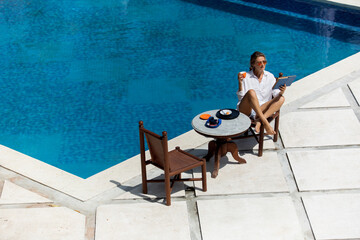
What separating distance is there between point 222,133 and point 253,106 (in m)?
0.78

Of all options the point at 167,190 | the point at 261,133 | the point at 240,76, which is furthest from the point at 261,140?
the point at 167,190

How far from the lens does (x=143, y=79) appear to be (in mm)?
11141

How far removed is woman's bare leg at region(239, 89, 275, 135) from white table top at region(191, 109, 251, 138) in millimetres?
201

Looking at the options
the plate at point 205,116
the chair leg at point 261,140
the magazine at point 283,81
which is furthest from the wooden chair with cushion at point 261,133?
the plate at point 205,116

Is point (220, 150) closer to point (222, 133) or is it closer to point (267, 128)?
point (222, 133)

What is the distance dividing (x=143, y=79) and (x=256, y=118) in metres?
3.93

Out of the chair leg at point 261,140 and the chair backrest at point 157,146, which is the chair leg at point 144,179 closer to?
the chair backrest at point 157,146

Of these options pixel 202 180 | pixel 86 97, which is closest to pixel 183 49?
pixel 86 97

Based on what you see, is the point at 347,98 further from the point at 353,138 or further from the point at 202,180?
the point at 202,180

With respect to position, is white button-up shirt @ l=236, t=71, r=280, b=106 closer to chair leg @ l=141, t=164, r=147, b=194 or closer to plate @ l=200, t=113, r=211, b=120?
plate @ l=200, t=113, r=211, b=120

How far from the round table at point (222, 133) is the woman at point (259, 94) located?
24cm

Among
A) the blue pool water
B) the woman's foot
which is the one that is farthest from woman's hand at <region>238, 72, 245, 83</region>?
the blue pool water

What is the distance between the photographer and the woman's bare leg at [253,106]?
7.54 metres

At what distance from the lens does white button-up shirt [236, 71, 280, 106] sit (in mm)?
7895
